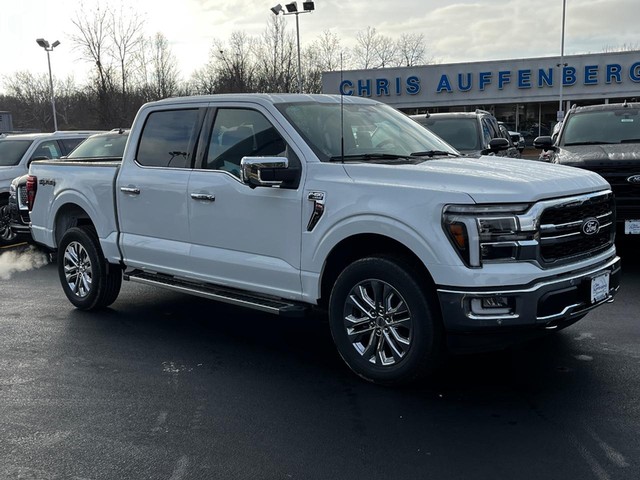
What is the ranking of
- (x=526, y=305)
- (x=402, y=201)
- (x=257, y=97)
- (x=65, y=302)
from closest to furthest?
1. (x=526, y=305)
2. (x=402, y=201)
3. (x=257, y=97)
4. (x=65, y=302)

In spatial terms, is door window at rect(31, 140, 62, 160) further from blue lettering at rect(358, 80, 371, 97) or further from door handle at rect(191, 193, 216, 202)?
blue lettering at rect(358, 80, 371, 97)

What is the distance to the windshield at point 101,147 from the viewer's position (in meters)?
11.6

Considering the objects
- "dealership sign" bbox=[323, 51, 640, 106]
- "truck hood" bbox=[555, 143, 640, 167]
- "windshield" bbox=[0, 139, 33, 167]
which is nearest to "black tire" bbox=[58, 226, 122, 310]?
"truck hood" bbox=[555, 143, 640, 167]

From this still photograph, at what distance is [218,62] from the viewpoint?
47562mm

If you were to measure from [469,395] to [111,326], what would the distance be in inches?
140

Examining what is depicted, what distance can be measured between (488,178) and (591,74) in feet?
118

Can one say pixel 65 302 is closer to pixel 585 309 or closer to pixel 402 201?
pixel 402 201

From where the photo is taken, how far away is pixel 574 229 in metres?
4.49

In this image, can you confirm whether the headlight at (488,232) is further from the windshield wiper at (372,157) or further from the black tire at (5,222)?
the black tire at (5,222)

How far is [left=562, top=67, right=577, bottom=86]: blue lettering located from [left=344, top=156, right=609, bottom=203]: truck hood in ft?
115

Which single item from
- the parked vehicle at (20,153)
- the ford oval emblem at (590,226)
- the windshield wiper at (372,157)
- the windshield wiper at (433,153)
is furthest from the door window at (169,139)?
the parked vehicle at (20,153)

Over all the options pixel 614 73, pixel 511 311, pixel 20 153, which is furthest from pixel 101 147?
pixel 614 73

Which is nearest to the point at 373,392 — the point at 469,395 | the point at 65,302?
the point at 469,395

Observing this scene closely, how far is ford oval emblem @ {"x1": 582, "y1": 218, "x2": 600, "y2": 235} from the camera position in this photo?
4.56 metres
